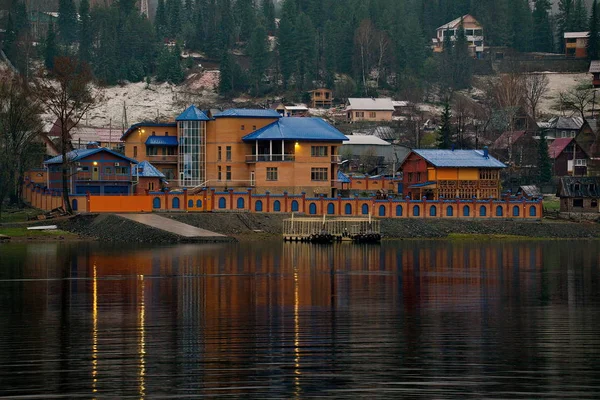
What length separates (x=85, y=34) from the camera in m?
191

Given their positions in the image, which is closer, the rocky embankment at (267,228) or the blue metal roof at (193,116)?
the rocky embankment at (267,228)

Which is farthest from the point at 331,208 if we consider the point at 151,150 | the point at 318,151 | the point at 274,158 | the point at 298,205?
the point at 151,150

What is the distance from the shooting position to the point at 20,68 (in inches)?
6841

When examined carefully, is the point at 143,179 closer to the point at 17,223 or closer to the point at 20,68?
the point at 17,223

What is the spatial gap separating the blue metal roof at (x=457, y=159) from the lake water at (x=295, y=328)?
117ft

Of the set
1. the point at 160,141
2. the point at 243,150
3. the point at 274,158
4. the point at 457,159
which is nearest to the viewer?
the point at 274,158

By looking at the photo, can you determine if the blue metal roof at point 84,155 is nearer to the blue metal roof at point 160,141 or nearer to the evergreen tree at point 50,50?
the blue metal roof at point 160,141

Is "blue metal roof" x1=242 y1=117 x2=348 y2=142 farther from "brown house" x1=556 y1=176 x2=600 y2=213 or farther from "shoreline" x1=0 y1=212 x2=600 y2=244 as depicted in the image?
"brown house" x1=556 y1=176 x2=600 y2=213

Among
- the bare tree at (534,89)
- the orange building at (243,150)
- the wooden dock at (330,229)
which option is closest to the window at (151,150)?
the orange building at (243,150)

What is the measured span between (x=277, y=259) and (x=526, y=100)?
102 meters

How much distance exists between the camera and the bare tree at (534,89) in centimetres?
16700

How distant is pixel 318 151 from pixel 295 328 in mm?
67396

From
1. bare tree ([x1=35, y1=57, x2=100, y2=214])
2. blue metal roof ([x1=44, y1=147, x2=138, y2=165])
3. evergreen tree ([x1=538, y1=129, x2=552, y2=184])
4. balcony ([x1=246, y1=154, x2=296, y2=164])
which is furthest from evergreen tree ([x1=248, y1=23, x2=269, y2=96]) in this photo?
bare tree ([x1=35, y1=57, x2=100, y2=214])

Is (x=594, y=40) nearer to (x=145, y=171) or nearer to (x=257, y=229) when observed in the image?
(x=145, y=171)
